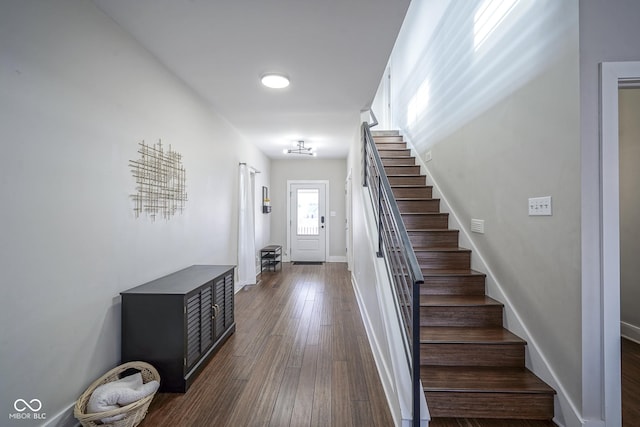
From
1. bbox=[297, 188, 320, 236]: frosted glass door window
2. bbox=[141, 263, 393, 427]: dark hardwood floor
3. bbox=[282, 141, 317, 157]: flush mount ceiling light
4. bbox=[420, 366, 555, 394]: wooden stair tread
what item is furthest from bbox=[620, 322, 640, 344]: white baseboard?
bbox=[297, 188, 320, 236]: frosted glass door window

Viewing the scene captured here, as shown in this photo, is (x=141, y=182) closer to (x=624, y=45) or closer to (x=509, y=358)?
(x=509, y=358)

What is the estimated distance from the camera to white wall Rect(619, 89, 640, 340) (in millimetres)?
2619

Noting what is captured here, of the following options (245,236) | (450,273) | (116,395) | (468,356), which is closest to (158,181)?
(116,395)

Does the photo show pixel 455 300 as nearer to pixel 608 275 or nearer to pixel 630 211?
pixel 608 275

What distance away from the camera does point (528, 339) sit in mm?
1920

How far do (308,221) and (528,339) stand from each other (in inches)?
223

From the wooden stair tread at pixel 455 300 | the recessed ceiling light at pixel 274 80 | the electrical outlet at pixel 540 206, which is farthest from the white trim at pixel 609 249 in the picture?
the recessed ceiling light at pixel 274 80

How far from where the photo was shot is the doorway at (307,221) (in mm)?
7234

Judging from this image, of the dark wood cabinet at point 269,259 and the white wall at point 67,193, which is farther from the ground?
the white wall at point 67,193

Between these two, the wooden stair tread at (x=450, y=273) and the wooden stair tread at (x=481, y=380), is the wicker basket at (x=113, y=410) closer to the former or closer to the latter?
the wooden stair tread at (x=481, y=380)

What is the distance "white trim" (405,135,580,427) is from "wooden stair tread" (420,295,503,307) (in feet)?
0.28

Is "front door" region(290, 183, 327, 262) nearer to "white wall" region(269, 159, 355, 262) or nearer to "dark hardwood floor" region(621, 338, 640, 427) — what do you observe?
"white wall" region(269, 159, 355, 262)

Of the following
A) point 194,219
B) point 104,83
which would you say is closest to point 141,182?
point 104,83

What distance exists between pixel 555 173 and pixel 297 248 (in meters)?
6.04
